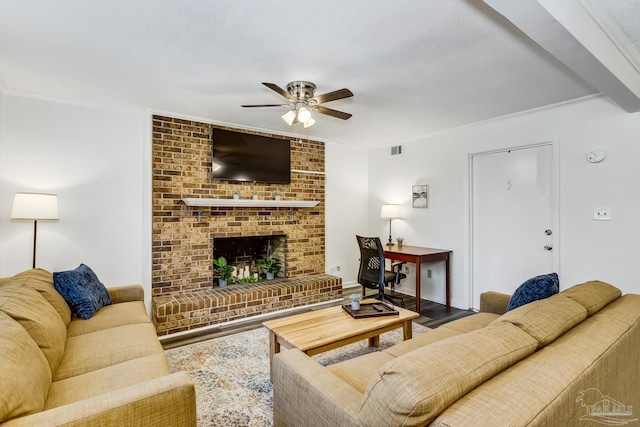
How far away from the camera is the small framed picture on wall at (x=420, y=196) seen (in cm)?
452

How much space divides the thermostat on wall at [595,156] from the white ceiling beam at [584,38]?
2.24 ft

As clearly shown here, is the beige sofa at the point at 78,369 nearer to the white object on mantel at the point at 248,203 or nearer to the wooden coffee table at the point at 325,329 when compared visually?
the wooden coffee table at the point at 325,329

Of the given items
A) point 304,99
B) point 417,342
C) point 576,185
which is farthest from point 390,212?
point 417,342

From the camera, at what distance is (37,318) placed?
5.55 feet

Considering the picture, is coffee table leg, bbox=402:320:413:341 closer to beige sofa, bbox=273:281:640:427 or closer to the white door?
beige sofa, bbox=273:281:640:427

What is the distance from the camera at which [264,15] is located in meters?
1.84

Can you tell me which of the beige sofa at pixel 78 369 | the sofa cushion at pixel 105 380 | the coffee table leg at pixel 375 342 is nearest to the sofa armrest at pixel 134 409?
the beige sofa at pixel 78 369

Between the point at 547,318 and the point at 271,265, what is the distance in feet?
11.7

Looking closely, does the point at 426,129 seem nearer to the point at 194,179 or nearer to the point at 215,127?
the point at 215,127

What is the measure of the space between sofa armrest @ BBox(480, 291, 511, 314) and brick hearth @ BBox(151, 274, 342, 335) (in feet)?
7.05

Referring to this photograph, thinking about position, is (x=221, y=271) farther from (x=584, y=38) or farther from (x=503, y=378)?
(x=584, y=38)

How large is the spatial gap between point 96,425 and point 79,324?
148cm

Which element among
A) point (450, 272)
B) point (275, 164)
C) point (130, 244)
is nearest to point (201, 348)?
point (130, 244)

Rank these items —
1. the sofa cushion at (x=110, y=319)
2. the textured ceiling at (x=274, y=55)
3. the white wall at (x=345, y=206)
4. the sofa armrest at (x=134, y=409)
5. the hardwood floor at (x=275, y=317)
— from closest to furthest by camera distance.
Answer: the sofa armrest at (x=134, y=409), the textured ceiling at (x=274, y=55), the sofa cushion at (x=110, y=319), the hardwood floor at (x=275, y=317), the white wall at (x=345, y=206)
